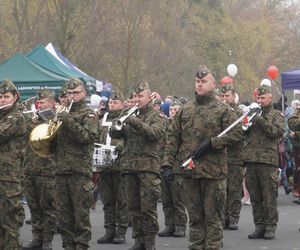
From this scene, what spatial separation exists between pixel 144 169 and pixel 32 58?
1055 centimetres

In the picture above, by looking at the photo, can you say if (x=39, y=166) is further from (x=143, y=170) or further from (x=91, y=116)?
(x=91, y=116)

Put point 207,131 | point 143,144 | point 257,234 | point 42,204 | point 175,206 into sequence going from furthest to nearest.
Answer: point 175,206 < point 257,234 < point 42,204 < point 143,144 < point 207,131

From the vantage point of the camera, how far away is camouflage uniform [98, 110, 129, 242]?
480 inches

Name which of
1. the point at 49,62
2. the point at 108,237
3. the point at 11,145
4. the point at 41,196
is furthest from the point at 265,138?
the point at 49,62

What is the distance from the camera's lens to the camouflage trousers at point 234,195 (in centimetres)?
1346

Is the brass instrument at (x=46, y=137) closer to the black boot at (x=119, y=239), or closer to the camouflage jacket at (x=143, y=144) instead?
the camouflage jacket at (x=143, y=144)

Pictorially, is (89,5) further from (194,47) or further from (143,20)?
(194,47)

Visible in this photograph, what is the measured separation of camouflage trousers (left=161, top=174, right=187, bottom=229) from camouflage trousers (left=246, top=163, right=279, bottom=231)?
1.09m

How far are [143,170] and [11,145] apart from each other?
1.86 m

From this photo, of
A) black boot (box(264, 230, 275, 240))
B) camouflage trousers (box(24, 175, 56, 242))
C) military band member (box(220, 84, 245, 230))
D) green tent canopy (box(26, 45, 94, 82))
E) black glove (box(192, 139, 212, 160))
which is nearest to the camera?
black glove (box(192, 139, 212, 160))

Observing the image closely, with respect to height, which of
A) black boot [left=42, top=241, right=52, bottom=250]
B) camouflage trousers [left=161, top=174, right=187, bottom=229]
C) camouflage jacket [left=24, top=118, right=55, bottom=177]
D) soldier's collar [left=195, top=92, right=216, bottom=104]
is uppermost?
soldier's collar [left=195, top=92, right=216, bottom=104]

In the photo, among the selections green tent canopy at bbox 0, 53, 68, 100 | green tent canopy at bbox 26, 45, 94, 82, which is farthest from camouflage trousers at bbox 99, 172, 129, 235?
green tent canopy at bbox 26, 45, 94, 82

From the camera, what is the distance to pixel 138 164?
10984 millimetres

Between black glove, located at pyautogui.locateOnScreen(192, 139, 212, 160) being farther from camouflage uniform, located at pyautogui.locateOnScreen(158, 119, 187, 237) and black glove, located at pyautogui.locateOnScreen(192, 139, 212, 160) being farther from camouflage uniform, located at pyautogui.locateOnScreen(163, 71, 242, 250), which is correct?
camouflage uniform, located at pyautogui.locateOnScreen(158, 119, 187, 237)
